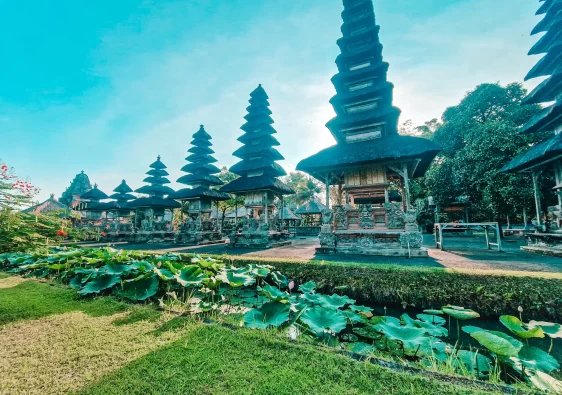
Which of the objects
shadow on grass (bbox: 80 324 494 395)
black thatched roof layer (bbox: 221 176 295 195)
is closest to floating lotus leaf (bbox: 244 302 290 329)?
shadow on grass (bbox: 80 324 494 395)

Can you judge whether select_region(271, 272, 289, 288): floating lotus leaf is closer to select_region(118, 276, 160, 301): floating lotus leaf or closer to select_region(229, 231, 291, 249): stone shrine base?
select_region(118, 276, 160, 301): floating lotus leaf

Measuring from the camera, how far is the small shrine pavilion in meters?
18.8

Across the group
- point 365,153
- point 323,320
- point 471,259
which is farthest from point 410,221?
point 323,320

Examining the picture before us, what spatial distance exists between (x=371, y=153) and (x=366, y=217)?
2.64m

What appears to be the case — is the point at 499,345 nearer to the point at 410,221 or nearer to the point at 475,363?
the point at 475,363

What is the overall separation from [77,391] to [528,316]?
548 centimetres

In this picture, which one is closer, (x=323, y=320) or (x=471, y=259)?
(x=323, y=320)

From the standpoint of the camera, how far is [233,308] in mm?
3352

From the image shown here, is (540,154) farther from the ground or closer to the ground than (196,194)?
farther from the ground

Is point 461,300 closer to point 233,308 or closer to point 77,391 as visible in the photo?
point 233,308

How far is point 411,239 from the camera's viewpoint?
7.63 meters

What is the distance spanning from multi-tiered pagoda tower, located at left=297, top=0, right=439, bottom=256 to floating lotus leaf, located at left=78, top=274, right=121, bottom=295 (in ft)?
22.2

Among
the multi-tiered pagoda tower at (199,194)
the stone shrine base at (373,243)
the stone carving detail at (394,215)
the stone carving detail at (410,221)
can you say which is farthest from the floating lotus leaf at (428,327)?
the multi-tiered pagoda tower at (199,194)

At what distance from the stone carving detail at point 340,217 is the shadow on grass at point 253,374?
288 inches
